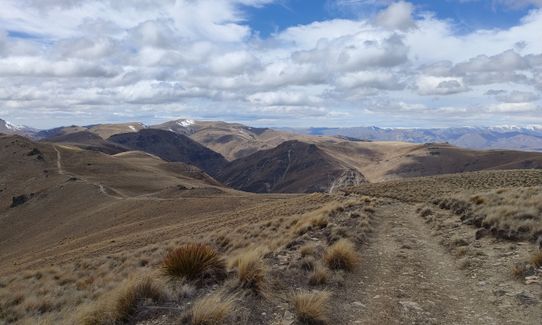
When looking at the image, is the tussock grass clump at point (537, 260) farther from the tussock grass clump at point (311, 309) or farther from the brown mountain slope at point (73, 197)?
the brown mountain slope at point (73, 197)

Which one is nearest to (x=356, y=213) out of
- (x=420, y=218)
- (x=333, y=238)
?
(x=420, y=218)

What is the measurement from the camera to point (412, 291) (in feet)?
35.5

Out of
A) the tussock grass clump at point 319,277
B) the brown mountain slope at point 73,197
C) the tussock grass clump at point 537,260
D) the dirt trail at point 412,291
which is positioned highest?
the tussock grass clump at point 537,260

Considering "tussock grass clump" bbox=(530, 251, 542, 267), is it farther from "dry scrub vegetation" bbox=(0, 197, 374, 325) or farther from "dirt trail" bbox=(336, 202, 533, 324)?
"dry scrub vegetation" bbox=(0, 197, 374, 325)

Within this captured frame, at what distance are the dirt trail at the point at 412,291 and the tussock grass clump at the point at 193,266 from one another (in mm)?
2945

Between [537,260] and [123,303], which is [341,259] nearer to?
[537,260]

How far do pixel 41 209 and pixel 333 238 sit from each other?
6657 cm

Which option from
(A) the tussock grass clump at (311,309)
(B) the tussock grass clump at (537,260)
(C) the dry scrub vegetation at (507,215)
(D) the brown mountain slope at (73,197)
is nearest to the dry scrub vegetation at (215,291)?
(A) the tussock grass clump at (311,309)

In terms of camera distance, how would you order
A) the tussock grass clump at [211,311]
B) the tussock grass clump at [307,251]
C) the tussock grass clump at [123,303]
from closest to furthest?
1. the tussock grass clump at [211,311]
2. the tussock grass clump at [123,303]
3. the tussock grass clump at [307,251]

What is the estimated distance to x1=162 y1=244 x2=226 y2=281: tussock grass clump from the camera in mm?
9906

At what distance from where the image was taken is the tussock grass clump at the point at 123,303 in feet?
26.0

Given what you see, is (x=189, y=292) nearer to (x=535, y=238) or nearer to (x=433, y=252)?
(x=433, y=252)

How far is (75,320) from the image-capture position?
8.06 m

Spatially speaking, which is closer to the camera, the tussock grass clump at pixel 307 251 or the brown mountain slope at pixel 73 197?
the tussock grass clump at pixel 307 251
